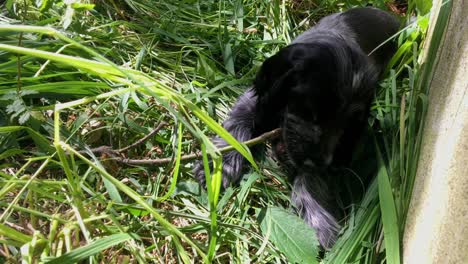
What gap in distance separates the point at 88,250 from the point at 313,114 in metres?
1.05

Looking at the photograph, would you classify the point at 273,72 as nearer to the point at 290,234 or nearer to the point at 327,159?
the point at 327,159

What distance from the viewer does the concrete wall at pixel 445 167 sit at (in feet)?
4.67

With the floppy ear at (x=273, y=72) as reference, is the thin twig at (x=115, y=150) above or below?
below

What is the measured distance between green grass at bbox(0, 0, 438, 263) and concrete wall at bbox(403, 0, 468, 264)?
11 centimetres

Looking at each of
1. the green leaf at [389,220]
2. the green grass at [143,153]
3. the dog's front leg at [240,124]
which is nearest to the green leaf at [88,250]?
the green grass at [143,153]

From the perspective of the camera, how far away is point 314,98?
2.09 metres

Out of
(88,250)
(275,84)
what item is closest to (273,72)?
(275,84)

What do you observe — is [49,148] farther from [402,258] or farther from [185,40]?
[402,258]

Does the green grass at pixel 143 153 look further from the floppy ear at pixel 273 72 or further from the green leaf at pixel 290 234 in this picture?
the floppy ear at pixel 273 72

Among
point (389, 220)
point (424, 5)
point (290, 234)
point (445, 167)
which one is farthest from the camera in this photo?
point (424, 5)

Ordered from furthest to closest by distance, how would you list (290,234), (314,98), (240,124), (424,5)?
(240,124) < (424,5) < (314,98) < (290,234)

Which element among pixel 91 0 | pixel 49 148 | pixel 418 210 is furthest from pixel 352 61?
pixel 91 0

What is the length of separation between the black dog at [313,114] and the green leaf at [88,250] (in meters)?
0.60

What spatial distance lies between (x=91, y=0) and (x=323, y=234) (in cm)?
190
